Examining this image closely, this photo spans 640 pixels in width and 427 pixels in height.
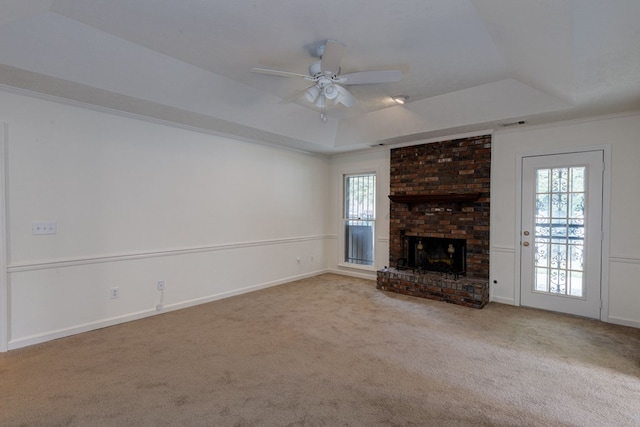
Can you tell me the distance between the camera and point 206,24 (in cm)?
256

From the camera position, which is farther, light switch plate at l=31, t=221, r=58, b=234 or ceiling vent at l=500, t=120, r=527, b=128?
ceiling vent at l=500, t=120, r=527, b=128

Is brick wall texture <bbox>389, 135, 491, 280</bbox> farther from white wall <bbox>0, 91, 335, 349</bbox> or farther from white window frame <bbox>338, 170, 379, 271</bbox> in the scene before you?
white wall <bbox>0, 91, 335, 349</bbox>

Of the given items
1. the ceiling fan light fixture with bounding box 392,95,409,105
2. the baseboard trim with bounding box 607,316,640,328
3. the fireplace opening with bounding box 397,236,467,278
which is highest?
the ceiling fan light fixture with bounding box 392,95,409,105

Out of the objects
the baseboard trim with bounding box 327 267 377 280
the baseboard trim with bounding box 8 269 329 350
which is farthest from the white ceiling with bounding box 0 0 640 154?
the baseboard trim with bounding box 327 267 377 280

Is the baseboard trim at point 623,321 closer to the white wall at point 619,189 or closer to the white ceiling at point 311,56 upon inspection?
the white wall at point 619,189

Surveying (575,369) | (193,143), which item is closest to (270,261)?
(193,143)

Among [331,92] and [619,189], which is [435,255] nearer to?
[619,189]

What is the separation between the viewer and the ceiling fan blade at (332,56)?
2.38m

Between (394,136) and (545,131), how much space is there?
1.98 meters

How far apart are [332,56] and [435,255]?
3.75 m

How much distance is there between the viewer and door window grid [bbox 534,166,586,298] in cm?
393

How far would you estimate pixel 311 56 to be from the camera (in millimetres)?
3057

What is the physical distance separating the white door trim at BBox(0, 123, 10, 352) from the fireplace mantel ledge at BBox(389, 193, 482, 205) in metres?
4.78

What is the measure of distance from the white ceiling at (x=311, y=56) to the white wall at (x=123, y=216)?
0.37 metres
